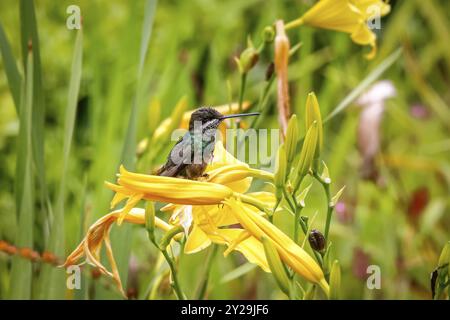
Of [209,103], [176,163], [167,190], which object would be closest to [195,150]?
[176,163]

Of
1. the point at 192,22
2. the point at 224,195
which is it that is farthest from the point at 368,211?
the point at 224,195

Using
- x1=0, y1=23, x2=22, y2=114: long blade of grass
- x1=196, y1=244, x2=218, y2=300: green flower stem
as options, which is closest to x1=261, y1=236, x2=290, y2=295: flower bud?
x1=196, y1=244, x2=218, y2=300: green flower stem

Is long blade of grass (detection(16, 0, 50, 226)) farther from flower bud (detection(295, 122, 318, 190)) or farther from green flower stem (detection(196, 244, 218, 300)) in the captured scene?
flower bud (detection(295, 122, 318, 190))

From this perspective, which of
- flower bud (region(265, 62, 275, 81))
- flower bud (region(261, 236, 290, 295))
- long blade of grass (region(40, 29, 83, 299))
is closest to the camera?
flower bud (region(261, 236, 290, 295))

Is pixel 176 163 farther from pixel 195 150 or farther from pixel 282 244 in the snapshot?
pixel 282 244

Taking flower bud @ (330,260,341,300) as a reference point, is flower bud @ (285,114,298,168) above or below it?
above

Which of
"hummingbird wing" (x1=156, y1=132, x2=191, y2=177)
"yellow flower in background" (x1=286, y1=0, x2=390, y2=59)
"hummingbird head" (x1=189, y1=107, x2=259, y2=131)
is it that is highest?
"yellow flower in background" (x1=286, y1=0, x2=390, y2=59)
